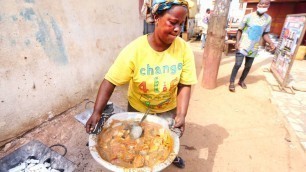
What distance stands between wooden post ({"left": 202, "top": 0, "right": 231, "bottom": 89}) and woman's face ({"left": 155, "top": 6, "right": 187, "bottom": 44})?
134 inches

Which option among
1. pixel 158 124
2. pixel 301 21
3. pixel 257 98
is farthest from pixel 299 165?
pixel 301 21

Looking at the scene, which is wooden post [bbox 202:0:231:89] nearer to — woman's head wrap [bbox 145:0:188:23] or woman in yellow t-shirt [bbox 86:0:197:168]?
woman in yellow t-shirt [bbox 86:0:197:168]

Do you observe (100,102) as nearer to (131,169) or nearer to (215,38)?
(131,169)

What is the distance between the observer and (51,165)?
211cm

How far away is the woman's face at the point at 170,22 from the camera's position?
146cm

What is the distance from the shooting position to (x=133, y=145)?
5.24ft

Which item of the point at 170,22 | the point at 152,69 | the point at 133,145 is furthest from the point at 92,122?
the point at 170,22

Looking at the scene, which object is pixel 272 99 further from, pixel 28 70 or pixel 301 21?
pixel 28 70

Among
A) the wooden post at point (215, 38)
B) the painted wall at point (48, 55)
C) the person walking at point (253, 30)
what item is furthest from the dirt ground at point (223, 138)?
the person walking at point (253, 30)

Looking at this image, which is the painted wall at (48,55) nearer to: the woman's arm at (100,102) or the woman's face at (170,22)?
the woman's arm at (100,102)

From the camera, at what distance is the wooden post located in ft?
14.6

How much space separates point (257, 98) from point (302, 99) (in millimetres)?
1226

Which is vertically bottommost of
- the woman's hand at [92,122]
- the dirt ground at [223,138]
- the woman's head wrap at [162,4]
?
the dirt ground at [223,138]

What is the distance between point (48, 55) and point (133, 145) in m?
2.34
